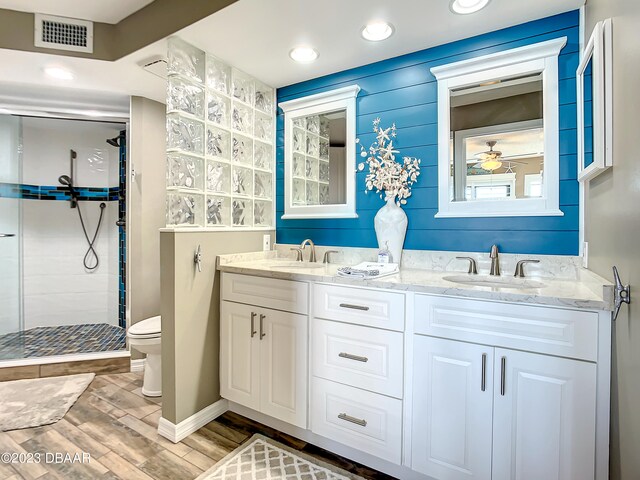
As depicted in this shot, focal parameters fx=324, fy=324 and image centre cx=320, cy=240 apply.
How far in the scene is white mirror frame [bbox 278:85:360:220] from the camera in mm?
2248

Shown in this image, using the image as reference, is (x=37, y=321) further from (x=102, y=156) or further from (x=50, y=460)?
(x=50, y=460)

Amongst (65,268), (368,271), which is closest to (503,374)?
(368,271)

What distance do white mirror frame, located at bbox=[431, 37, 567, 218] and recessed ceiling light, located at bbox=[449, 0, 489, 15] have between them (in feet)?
0.89

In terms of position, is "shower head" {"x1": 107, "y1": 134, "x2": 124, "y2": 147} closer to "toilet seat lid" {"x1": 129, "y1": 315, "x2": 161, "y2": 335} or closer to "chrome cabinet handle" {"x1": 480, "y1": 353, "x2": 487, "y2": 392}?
"toilet seat lid" {"x1": 129, "y1": 315, "x2": 161, "y2": 335}

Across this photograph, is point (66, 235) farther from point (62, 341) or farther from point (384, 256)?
point (384, 256)

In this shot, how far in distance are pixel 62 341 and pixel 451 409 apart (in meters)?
3.51

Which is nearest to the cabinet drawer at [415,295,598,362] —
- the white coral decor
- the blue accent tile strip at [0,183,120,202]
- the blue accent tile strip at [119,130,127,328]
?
the white coral decor

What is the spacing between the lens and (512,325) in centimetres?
127

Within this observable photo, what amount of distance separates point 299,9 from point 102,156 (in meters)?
3.25

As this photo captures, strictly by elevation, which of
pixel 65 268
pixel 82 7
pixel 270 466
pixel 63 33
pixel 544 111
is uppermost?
pixel 82 7

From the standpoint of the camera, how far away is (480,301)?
4.37 feet

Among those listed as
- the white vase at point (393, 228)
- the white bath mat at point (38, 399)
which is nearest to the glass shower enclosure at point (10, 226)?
the white bath mat at point (38, 399)

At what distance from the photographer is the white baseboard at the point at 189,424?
1.86 meters

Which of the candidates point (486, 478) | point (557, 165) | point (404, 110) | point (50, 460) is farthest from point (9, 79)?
point (486, 478)
